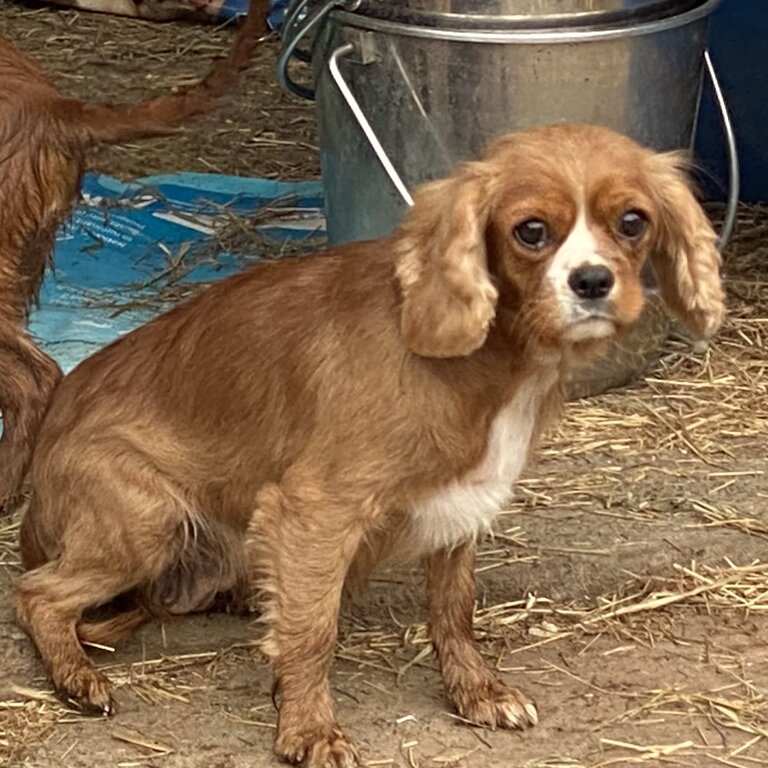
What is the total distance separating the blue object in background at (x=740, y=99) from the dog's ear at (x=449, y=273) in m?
3.12

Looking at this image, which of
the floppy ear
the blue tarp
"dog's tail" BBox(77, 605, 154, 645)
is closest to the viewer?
the floppy ear

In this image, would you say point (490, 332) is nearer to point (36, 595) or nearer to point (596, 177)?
point (596, 177)

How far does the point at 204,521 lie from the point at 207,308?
1.44 feet

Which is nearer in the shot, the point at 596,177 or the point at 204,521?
the point at 596,177

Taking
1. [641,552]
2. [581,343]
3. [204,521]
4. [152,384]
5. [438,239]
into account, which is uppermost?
[438,239]

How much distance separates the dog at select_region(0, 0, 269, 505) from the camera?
4.04 meters

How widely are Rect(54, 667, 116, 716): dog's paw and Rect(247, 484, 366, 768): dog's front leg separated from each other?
396 mm

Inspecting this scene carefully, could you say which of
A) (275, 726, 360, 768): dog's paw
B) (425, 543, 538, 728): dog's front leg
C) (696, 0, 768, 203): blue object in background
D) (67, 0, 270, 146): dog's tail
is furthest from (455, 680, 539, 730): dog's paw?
(696, 0, 768, 203): blue object in background

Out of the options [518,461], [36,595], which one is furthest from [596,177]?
[36,595]

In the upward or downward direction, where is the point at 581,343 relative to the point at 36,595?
upward

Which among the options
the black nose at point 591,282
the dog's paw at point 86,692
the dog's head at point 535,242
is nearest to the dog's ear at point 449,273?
the dog's head at point 535,242

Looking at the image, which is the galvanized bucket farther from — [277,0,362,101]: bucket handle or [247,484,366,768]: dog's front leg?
[247,484,366,768]: dog's front leg

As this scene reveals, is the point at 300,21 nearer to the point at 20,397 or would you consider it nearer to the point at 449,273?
the point at 20,397

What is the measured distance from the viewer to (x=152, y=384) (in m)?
3.63
